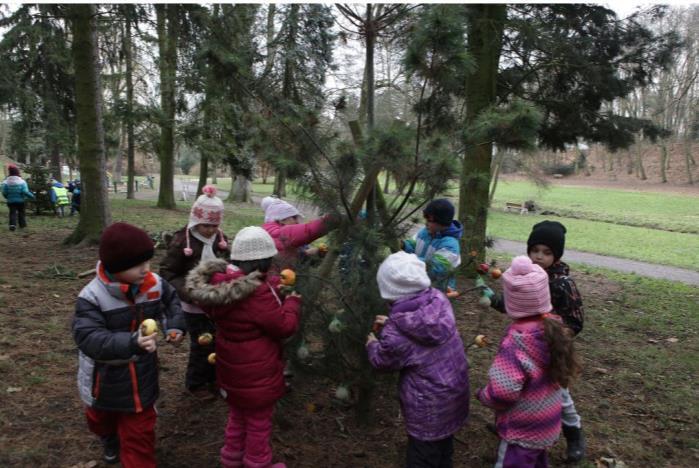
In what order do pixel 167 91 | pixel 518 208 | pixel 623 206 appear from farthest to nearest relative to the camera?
pixel 623 206, pixel 518 208, pixel 167 91

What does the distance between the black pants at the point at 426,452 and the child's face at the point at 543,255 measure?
1.22 m

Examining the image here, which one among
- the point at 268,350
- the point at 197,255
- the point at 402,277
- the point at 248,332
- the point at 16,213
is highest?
the point at 402,277

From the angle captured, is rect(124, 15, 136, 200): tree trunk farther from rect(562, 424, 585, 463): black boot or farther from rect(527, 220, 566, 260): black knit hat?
rect(562, 424, 585, 463): black boot

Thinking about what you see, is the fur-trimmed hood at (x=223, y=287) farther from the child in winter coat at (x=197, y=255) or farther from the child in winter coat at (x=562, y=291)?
the child in winter coat at (x=562, y=291)

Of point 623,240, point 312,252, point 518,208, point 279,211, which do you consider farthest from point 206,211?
point 518,208

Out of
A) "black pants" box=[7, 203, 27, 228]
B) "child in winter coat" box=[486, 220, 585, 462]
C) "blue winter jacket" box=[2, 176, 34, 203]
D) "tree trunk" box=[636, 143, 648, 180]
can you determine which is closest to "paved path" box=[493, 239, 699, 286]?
"child in winter coat" box=[486, 220, 585, 462]

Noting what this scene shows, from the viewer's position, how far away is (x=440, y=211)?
3.38 metres

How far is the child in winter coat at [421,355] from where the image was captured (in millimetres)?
2346

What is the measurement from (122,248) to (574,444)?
9.31 ft

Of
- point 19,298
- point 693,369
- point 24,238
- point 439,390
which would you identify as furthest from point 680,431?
point 24,238

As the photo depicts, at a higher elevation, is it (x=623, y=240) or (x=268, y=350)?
(x=268, y=350)

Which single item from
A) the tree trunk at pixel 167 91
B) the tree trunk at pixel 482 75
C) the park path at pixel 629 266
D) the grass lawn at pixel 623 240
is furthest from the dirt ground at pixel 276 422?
the grass lawn at pixel 623 240

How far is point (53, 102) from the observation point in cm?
970

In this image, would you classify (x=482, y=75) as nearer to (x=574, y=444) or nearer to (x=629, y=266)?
(x=574, y=444)
